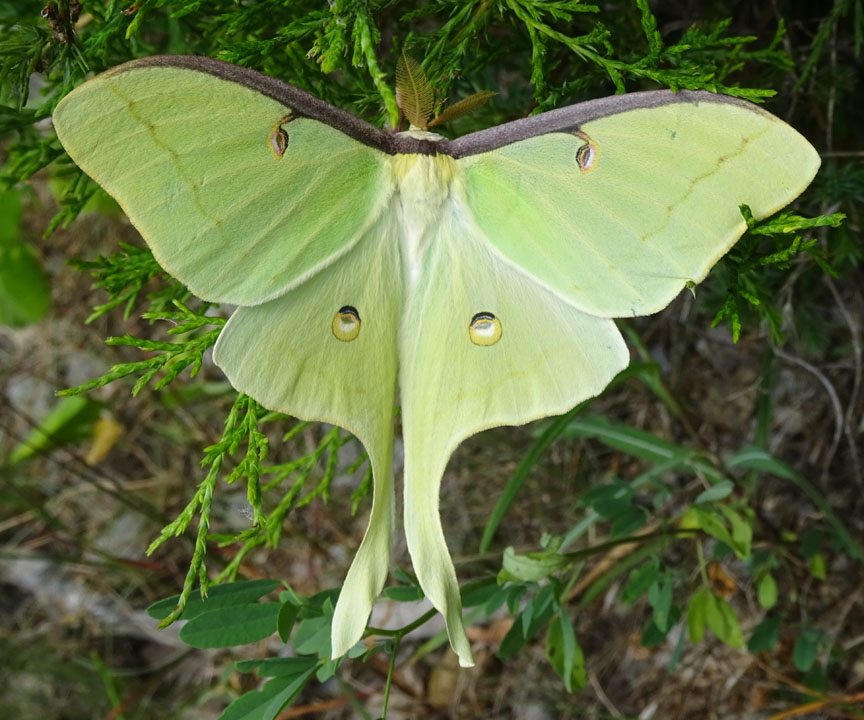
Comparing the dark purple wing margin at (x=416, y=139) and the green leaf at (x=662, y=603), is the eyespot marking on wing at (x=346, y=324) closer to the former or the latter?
the dark purple wing margin at (x=416, y=139)

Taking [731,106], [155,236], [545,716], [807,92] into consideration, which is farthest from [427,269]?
[545,716]

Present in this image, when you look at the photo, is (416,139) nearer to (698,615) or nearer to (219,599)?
(219,599)

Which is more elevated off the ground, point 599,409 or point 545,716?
point 599,409

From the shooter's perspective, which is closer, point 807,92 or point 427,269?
point 427,269

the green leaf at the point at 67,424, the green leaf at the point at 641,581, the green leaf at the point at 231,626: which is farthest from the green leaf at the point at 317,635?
the green leaf at the point at 67,424

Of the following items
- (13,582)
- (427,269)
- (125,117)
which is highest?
(125,117)

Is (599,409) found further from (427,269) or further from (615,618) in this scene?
(427,269)
